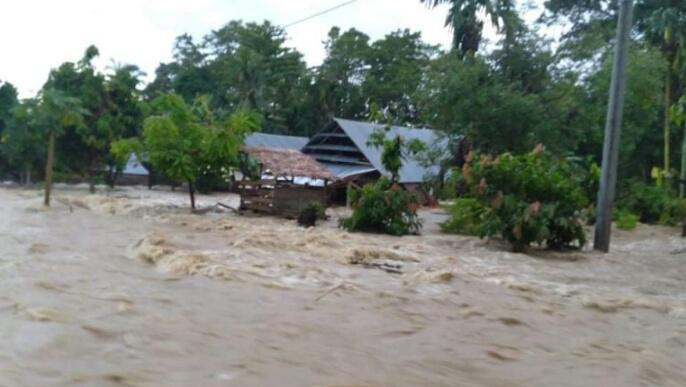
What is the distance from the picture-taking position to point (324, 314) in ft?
27.4

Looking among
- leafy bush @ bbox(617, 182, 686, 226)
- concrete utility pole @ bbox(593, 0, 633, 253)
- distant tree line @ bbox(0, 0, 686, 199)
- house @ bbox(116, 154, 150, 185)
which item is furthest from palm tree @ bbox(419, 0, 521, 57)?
house @ bbox(116, 154, 150, 185)

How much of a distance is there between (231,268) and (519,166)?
774 centimetres

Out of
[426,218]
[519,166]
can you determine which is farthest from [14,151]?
[519,166]

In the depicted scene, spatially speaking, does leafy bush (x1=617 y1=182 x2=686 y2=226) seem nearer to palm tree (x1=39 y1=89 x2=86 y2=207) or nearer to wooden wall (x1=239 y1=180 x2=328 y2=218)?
wooden wall (x1=239 y1=180 x2=328 y2=218)

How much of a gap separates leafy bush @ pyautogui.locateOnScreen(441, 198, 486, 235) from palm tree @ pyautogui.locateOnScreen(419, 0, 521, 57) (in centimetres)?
942

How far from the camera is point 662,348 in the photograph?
749 centimetres

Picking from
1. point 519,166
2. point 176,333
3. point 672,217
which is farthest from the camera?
point 672,217

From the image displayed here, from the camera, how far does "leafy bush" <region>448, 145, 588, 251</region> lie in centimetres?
1619

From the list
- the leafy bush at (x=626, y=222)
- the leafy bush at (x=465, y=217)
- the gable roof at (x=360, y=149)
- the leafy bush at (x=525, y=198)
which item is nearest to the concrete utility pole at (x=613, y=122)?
the leafy bush at (x=525, y=198)

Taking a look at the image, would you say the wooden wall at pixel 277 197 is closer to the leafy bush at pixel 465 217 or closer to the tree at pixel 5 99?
the leafy bush at pixel 465 217

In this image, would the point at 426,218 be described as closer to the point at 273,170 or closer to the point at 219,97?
the point at 273,170

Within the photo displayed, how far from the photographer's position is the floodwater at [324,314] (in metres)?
5.85

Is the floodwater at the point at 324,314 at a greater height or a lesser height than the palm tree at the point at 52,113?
lesser

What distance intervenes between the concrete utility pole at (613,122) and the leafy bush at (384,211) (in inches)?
216
